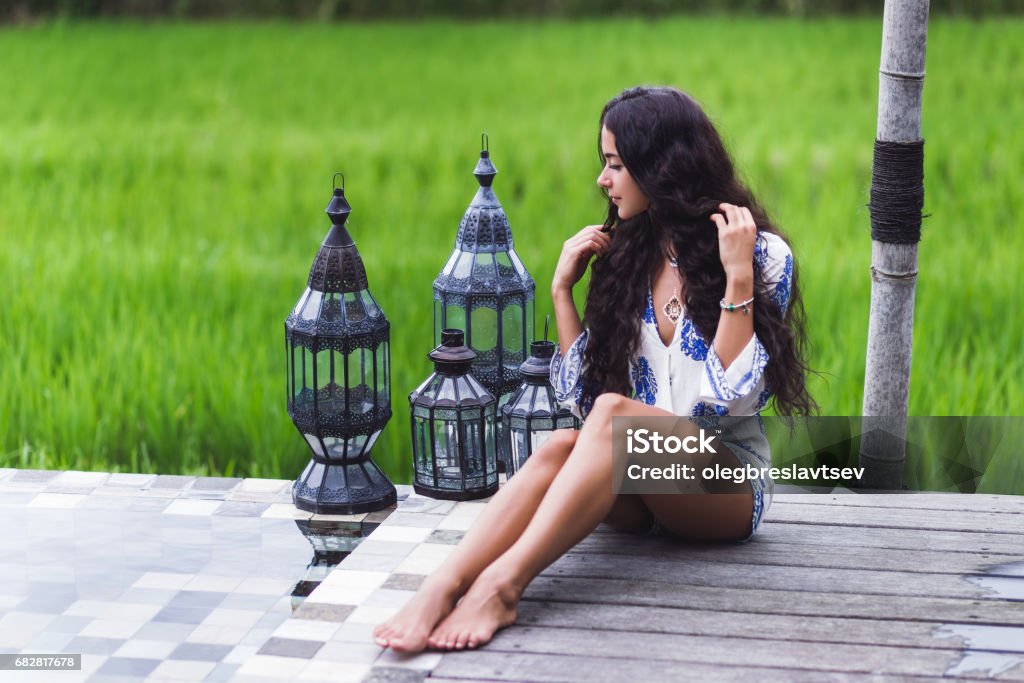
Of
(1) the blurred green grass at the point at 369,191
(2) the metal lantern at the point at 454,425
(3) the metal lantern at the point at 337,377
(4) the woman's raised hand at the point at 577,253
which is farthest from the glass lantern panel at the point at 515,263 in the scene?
(1) the blurred green grass at the point at 369,191

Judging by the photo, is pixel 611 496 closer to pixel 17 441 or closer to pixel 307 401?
pixel 307 401

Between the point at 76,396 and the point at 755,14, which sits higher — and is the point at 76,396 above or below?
below

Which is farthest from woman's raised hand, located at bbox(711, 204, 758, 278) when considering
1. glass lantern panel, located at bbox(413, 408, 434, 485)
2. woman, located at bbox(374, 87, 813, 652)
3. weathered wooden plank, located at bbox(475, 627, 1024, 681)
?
glass lantern panel, located at bbox(413, 408, 434, 485)

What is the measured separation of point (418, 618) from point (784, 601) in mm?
637

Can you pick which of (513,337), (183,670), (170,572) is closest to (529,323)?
(513,337)

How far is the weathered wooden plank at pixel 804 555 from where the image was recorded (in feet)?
8.11

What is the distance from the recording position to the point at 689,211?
2.46 m

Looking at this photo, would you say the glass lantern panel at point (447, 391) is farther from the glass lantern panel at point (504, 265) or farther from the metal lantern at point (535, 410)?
the glass lantern panel at point (504, 265)

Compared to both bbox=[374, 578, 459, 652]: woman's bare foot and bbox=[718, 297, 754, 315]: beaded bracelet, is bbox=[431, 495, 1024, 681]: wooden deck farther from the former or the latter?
bbox=[718, 297, 754, 315]: beaded bracelet

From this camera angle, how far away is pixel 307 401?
2889mm

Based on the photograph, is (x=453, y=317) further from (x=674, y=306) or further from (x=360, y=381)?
(x=674, y=306)

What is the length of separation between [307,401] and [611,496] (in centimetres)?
82

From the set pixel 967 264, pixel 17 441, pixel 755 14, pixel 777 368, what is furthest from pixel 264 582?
pixel 755 14

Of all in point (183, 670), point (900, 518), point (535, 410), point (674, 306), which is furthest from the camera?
point (535, 410)
